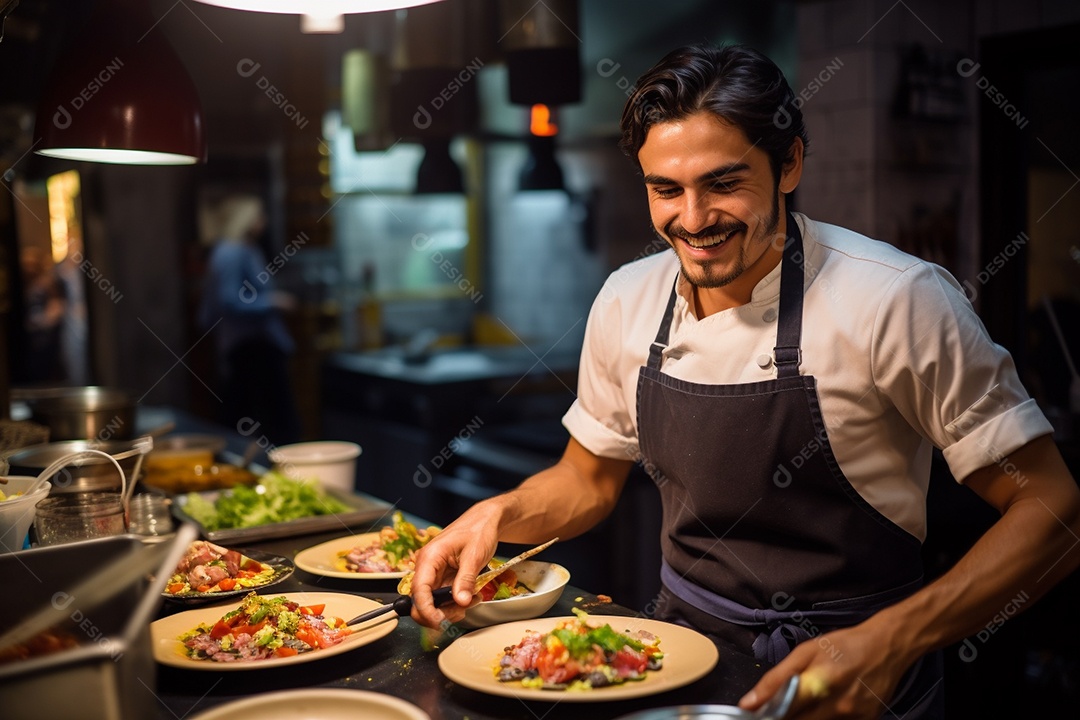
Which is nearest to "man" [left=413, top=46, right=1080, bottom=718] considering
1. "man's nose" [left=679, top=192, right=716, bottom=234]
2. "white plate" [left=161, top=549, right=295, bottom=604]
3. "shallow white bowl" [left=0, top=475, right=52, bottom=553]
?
"man's nose" [left=679, top=192, right=716, bottom=234]

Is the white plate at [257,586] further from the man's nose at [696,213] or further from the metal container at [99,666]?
the man's nose at [696,213]

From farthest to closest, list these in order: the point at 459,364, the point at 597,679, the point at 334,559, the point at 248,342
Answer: the point at 248,342 → the point at 459,364 → the point at 334,559 → the point at 597,679

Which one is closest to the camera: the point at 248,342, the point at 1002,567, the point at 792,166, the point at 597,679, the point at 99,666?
the point at 99,666

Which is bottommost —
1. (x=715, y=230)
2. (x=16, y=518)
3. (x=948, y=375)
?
(x=16, y=518)

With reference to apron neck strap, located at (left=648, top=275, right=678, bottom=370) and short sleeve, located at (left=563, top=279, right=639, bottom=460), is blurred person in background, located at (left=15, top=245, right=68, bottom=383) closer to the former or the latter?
short sleeve, located at (left=563, top=279, right=639, bottom=460)

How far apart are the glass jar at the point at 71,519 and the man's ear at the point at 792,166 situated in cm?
143

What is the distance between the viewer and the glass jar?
1784 mm

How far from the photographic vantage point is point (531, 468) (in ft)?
16.1

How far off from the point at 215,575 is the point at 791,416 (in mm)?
1132

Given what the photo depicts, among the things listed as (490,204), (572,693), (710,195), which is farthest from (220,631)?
(490,204)

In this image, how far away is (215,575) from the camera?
1.83m

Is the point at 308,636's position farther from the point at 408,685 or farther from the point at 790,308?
the point at 790,308

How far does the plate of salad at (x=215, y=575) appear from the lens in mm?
1773

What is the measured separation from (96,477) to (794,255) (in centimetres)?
158
